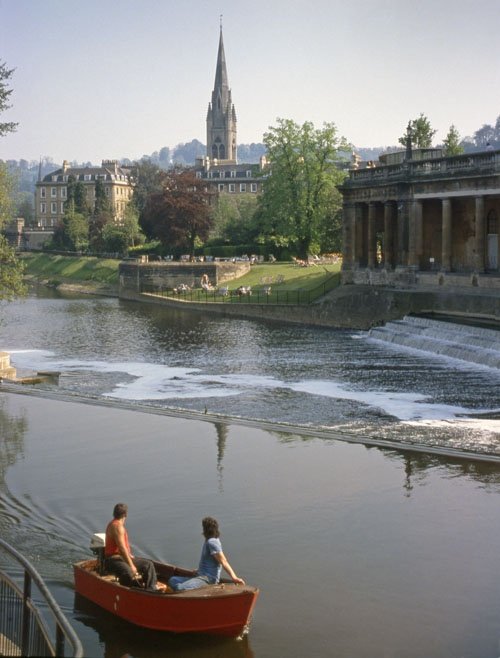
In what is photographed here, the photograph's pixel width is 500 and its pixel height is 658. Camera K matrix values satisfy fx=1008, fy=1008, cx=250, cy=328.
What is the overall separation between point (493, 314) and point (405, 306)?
24.5 ft

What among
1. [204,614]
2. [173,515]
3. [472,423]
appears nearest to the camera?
[204,614]

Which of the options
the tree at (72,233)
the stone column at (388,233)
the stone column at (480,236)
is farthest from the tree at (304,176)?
the tree at (72,233)

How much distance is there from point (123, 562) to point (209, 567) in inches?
56.0

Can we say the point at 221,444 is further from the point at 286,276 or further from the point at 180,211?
the point at 180,211

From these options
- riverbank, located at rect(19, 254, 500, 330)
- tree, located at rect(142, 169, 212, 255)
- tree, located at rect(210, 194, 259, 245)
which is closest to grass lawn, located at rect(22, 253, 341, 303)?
riverbank, located at rect(19, 254, 500, 330)

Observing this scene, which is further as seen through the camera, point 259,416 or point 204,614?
point 259,416

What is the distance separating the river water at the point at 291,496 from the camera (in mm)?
15164

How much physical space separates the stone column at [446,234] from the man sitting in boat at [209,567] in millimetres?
48285

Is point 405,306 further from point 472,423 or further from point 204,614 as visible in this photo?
point 204,614

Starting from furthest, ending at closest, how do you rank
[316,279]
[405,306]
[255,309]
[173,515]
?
[316,279] → [255,309] → [405,306] → [173,515]

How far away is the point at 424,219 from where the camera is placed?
65750 mm

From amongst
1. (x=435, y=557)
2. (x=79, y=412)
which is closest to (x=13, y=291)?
(x=79, y=412)

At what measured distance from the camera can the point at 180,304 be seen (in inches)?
3246

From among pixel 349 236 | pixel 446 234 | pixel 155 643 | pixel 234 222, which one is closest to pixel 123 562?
pixel 155 643
